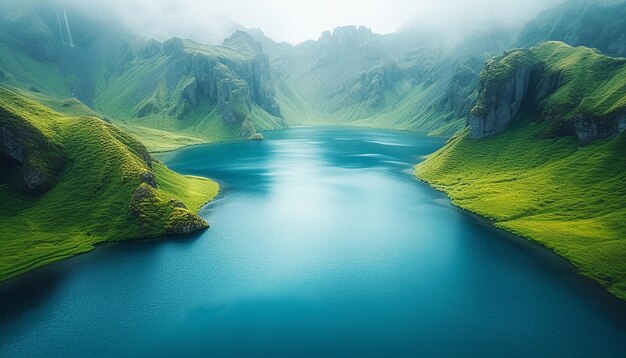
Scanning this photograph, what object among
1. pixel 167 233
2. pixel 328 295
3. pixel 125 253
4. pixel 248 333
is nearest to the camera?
pixel 248 333

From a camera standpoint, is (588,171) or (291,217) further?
(291,217)

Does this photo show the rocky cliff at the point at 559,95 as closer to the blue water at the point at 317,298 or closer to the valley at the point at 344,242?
the valley at the point at 344,242

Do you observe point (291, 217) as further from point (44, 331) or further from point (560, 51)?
point (560, 51)

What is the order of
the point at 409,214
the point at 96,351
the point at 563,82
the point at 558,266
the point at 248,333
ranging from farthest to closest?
1. the point at 563,82
2. the point at 409,214
3. the point at 558,266
4. the point at 248,333
5. the point at 96,351

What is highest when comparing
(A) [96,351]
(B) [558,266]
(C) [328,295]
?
(B) [558,266]

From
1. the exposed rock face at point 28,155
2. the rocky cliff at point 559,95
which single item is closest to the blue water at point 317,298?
the exposed rock face at point 28,155

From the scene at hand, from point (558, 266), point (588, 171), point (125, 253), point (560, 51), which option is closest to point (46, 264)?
point (125, 253)

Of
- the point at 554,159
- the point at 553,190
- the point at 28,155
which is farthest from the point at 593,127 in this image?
the point at 28,155
